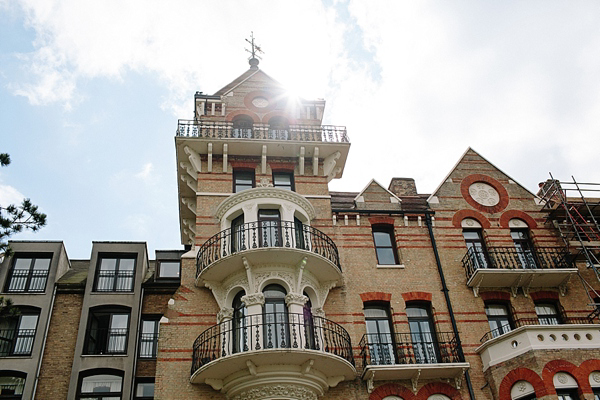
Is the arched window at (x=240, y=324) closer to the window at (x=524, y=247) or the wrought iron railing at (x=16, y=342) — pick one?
the wrought iron railing at (x=16, y=342)

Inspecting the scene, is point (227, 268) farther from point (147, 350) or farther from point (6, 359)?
point (6, 359)

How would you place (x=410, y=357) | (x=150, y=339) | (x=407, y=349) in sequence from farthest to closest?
1. (x=150, y=339)
2. (x=407, y=349)
3. (x=410, y=357)

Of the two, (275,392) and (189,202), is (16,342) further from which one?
(275,392)

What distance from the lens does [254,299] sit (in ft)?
52.0

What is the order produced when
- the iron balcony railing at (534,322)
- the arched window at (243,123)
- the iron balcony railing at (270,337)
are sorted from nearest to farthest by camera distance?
1. the iron balcony railing at (270,337)
2. the iron balcony railing at (534,322)
3. the arched window at (243,123)

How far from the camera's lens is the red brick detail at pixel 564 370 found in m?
14.5

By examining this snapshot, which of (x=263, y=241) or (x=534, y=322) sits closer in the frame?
(x=263, y=241)

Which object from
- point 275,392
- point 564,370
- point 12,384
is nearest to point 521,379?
point 564,370

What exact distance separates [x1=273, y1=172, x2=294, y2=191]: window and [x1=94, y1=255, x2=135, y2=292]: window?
22.4 ft

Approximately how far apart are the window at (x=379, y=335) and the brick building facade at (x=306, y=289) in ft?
0.30

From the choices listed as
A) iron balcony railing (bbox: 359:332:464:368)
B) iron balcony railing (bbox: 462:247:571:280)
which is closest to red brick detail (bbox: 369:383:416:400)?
iron balcony railing (bbox: 359:332:464:368)

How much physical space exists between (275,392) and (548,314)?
10276 mm

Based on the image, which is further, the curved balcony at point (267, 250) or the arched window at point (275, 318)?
the curved balcony at point (267, 250)

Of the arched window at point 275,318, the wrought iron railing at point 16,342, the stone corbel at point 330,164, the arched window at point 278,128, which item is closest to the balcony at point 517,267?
the stone corbel at point 330,164
